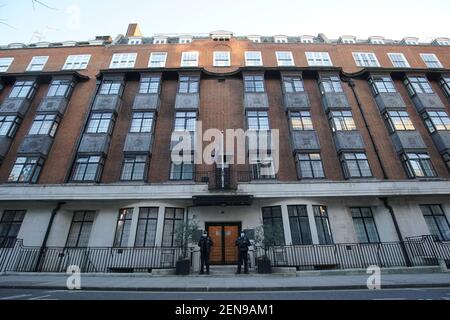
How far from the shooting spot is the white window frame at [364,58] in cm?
2327

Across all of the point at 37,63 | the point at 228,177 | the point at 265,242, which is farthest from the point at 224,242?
the point at 37,63

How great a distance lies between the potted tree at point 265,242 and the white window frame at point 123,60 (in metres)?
20.4

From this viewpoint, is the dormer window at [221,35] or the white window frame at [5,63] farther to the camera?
the dormer window at [221,35]

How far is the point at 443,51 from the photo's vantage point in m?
24.5

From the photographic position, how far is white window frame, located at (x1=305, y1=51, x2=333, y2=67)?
2319 centimetres

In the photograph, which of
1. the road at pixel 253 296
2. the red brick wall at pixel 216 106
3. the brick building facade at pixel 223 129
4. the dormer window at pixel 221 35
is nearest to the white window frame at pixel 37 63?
the brick building facade at pixel 223 129

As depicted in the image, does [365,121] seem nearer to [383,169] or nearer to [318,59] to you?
[383,169]

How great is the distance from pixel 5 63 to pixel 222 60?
22.1m

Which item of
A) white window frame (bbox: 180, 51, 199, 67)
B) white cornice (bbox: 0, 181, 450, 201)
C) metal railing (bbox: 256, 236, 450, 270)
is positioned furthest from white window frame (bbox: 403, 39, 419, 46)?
white window frame (bbox: 180, 51, 199, 67)

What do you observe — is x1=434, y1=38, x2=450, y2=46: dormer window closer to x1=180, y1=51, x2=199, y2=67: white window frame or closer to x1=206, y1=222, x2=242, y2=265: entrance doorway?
x1=180, y1=51, x2=199, y2=67: white window frame

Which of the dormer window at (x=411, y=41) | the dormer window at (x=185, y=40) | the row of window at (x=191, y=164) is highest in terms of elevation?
the dormer window at (x=185, y=40)

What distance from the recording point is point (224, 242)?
14898mm

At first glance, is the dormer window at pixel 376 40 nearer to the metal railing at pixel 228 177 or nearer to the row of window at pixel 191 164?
the row of window at pixel 191 164
